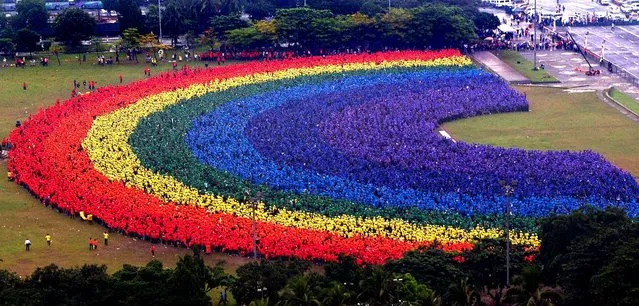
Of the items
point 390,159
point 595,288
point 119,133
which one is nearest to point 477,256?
point 595,288

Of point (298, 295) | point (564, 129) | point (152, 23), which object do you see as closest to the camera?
point (298, 295)

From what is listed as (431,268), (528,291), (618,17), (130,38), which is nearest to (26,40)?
(130,38)

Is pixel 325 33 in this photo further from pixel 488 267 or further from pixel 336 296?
pixel 336 296

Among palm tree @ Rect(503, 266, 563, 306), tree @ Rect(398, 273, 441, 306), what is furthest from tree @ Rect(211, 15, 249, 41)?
palm tree @ Rect(503, 266, 563, 306)

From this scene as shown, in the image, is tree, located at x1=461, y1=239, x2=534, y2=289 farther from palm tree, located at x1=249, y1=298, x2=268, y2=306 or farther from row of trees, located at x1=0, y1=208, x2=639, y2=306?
palm tree, located at x1=249, y1=298, x2=268, y2=306

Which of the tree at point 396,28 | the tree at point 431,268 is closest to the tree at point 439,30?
the tree at point 396,28

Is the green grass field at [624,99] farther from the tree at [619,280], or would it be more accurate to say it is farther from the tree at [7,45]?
the tree at [7,45]

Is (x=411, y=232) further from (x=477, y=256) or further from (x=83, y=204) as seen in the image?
(x=83, y=204)
